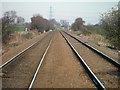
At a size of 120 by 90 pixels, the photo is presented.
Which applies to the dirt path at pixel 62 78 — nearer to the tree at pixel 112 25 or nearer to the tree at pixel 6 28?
the tree at pixel 112 25

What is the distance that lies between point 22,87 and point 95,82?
2746 millimetres

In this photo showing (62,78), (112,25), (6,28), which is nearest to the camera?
(62,78)

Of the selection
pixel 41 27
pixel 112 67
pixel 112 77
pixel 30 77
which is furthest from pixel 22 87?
pixel 41 27

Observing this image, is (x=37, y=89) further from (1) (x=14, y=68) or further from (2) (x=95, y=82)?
(1) (x=14, y=68)

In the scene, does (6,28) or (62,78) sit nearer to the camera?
(62,78)

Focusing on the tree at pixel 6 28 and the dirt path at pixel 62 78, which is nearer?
the dirt path at pixel 62 78

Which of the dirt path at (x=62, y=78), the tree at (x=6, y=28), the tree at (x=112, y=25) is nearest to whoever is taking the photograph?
the dirt path at (x=62, y=78)

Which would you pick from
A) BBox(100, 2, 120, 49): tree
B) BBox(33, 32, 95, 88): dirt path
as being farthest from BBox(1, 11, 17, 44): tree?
BBox(33, 32, 95, 88): dirt path

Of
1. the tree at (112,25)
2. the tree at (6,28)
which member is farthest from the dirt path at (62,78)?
the tree at (6,28)

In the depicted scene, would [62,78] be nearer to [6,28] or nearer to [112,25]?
[112,25]

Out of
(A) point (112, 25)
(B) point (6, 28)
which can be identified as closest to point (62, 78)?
(A) point (112, 25)

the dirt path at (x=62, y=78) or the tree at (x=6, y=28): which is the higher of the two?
the tree at (x=6, y=28)

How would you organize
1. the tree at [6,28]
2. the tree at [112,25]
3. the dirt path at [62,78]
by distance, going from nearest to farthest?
the dirt path at [62,78] < the tree at [112,25] < the tree at [6,28]

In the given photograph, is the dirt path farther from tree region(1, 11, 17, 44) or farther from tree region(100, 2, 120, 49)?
tree region(1, 11, 17, 44)
